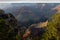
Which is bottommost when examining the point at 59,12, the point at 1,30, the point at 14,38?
the point at 14,38

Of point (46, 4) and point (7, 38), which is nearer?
point (7, 38)

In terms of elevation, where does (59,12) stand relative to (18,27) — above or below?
above

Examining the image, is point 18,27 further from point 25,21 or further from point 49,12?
point 49,12

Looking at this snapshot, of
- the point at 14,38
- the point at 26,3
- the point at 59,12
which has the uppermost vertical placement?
the point at 26,3

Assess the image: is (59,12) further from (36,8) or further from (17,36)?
(17,36)

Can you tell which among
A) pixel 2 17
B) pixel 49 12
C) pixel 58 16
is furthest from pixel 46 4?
pixel 2 17

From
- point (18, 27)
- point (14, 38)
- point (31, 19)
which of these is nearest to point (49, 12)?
point (31, 19)

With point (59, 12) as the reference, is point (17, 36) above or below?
below

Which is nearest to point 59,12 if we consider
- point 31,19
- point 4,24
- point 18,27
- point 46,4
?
point 46,4
